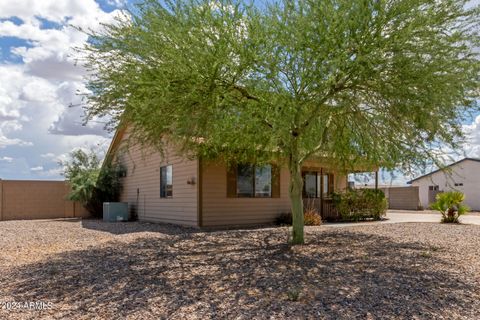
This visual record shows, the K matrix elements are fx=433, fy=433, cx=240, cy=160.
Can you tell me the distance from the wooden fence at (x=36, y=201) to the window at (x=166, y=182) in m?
7.68

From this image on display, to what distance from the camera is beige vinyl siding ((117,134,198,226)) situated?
14.4 meters

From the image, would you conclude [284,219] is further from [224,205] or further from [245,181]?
[224,205]

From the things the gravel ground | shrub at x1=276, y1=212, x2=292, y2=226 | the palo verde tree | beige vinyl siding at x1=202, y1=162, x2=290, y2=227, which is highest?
the palo verde tree

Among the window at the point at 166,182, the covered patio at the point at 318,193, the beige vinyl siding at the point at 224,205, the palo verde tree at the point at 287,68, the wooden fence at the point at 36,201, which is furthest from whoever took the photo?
the wooden fence at the point at 36,201

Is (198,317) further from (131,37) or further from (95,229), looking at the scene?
(95,229)

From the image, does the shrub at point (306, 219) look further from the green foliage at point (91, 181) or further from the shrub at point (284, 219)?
the green foliage at point (91, 181)

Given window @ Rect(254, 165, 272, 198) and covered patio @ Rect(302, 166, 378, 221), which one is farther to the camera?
covered patio @ Rect(302, 166, 378, 221)

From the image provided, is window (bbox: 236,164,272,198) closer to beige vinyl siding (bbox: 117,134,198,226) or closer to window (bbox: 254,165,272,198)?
window (bbox: 254,165,272,198)

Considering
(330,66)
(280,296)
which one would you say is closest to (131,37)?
(330,66)

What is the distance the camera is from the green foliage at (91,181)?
2033 centimetres

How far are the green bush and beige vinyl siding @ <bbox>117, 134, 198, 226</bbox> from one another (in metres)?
6.02

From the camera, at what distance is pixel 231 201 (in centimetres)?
1459

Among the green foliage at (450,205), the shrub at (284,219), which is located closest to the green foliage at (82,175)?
the shrub at (284,219)

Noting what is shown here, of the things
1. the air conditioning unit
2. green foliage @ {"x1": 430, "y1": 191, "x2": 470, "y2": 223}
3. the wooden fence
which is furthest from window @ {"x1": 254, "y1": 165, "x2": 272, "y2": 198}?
the wooden fence
